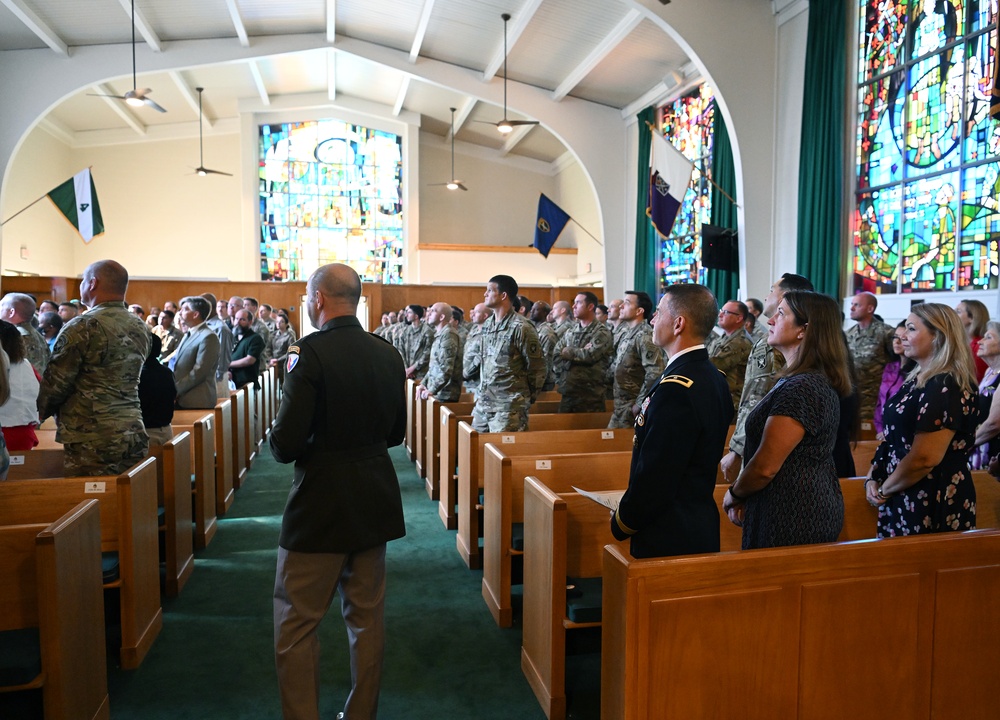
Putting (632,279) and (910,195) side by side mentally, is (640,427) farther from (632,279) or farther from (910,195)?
(632,279)

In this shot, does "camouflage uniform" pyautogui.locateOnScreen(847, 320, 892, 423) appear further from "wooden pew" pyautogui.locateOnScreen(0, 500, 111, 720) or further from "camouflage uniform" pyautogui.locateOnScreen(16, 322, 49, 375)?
"camouflage uniform" pyautogui.locateOnScreen(16, 322, 49, 375)

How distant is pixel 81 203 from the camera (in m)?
9.32

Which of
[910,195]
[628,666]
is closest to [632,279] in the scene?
[910,195]

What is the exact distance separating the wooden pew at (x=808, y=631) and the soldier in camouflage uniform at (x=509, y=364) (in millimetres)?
2533

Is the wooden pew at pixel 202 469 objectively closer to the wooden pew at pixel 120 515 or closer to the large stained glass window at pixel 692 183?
the wooden pew at pixel 120 515

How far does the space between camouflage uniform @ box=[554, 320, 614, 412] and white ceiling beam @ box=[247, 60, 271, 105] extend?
8.91 meters

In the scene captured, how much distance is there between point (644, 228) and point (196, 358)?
841cm

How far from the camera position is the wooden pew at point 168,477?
3.45 metres

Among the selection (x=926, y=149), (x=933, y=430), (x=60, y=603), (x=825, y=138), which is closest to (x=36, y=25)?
(x=825, y=138)

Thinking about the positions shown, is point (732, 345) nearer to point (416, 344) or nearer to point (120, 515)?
point (120, 515)

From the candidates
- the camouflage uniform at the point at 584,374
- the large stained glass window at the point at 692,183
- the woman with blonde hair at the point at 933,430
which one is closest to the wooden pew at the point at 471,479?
the camouflage uniform at the point at 584,374

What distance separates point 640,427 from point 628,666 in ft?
1.94

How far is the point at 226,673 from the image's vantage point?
2.77m

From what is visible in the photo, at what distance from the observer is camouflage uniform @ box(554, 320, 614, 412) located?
535cm
